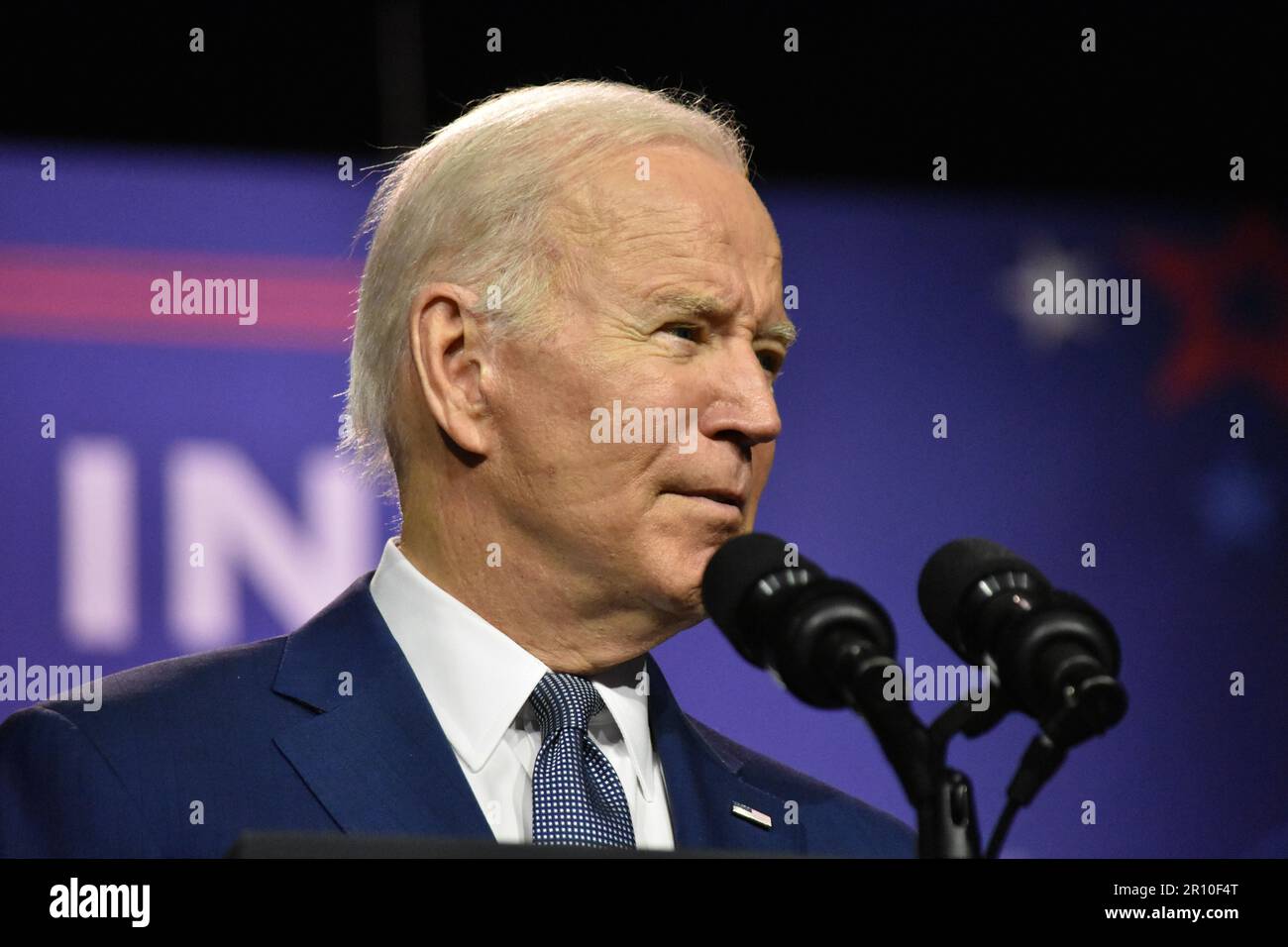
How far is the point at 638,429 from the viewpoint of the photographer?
2.01m

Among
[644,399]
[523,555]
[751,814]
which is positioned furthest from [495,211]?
[751,814]

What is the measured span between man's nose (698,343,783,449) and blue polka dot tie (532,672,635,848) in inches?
14.1

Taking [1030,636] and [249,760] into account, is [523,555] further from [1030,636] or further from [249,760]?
[1030,636]

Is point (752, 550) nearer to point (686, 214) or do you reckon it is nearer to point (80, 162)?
point (686, 214)

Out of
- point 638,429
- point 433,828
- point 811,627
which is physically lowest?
point 433,828

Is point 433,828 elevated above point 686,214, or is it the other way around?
point 686,214

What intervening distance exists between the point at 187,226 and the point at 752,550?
1.68 metres

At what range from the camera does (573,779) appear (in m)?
1.94

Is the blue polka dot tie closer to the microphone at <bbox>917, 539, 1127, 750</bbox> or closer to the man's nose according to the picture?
the man's nose

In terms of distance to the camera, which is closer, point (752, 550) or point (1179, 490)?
point (752, 550)

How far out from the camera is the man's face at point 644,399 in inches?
79.7
